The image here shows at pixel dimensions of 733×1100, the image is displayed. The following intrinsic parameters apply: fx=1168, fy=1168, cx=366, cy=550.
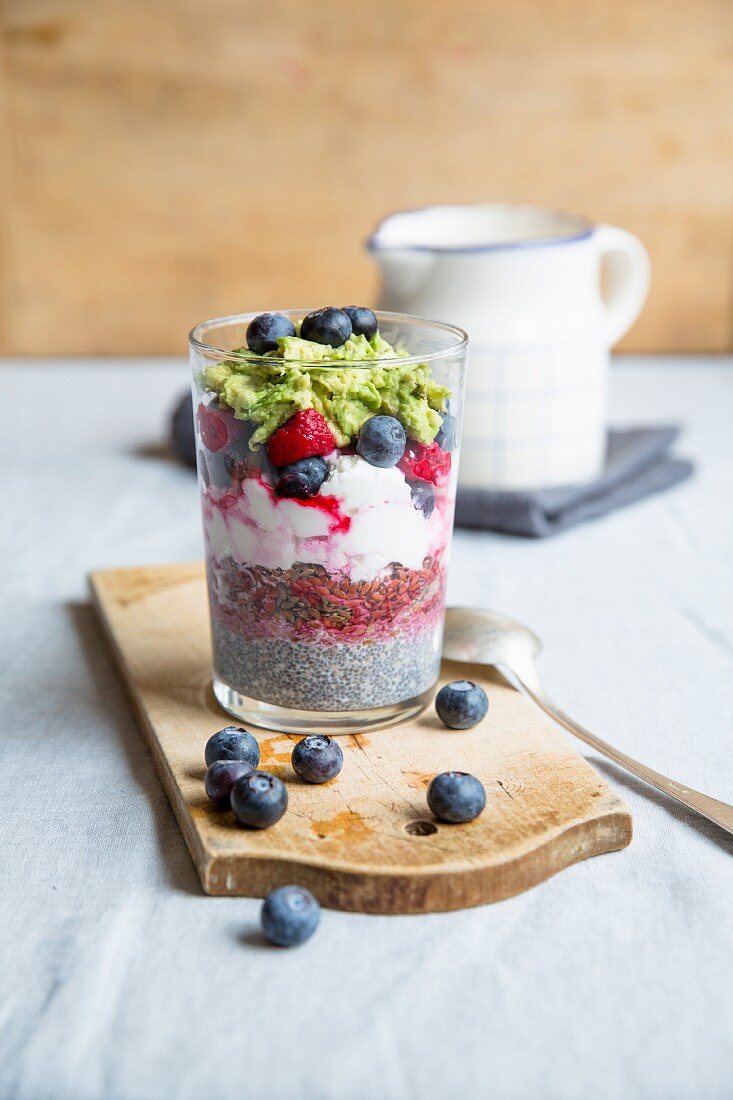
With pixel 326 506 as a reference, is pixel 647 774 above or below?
below

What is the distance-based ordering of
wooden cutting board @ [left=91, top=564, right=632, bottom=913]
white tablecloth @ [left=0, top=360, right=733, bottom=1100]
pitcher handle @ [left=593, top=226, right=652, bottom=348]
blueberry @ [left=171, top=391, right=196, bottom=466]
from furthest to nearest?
blueberry @ [left=171, top=391, right=196, bottom=466], pitcher handle @ [left=593, top=226, right=652, bottom=348], wooden cutting board @ [left=91, top=564, right=632, bottom=913], white tablecloth @ [left=0, top=360, right=733, bottom=1100]

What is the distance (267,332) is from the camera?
851mm

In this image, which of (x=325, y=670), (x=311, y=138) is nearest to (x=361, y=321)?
(x=325, y=670)

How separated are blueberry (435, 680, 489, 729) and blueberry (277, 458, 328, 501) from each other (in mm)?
192

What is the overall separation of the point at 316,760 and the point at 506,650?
0.26 m

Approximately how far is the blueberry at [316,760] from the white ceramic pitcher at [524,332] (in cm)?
67

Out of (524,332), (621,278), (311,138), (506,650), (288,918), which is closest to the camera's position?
(288,918)

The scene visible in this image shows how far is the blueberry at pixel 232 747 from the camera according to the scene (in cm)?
81

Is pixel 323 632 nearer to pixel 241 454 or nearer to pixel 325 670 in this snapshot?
pixel 325 670

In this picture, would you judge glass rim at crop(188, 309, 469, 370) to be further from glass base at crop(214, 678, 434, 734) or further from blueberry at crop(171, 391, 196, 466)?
blueberry at crop(171, 391, 196, 466)

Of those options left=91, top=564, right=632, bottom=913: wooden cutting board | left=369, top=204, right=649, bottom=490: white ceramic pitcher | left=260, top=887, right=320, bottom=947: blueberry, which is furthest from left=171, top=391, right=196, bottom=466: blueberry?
left=260, top=887, right=320, bottom=947: blueberry

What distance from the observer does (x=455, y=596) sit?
4.02ft

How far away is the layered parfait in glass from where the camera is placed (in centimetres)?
80

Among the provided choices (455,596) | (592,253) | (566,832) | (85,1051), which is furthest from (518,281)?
(85,1051)
